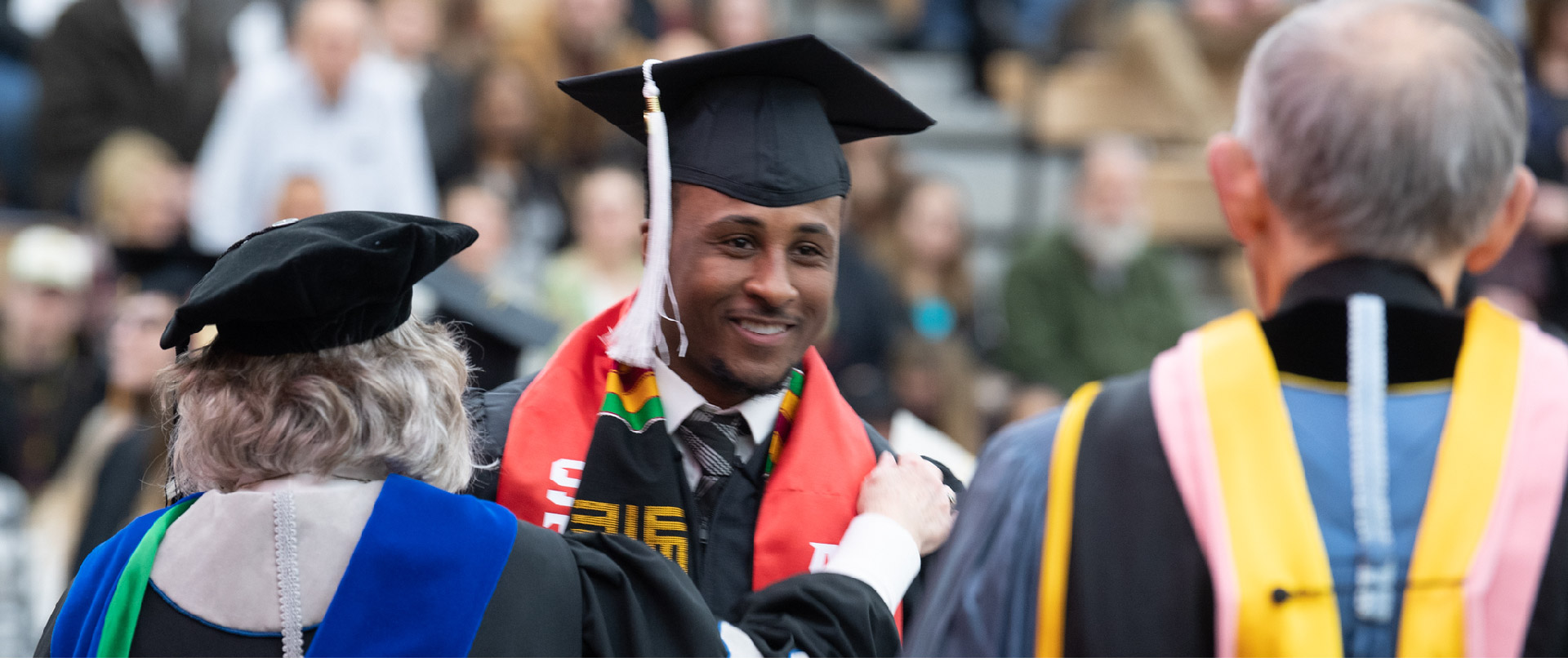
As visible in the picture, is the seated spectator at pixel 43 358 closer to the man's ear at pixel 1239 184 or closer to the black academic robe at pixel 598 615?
the black academic robe at pixel 598 615

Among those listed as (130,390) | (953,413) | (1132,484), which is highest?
(1132,484)

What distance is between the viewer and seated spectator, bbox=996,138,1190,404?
6.88 meters

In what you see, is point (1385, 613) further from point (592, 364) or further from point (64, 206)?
point (64, 206)

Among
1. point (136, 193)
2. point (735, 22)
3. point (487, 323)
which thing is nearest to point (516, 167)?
point (735, 22)

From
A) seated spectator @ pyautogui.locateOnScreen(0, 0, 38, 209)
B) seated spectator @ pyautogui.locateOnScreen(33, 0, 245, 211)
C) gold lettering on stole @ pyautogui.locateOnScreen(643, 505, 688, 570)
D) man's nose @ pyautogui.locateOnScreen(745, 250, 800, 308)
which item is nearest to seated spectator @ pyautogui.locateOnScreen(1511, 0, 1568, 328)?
man's nose @ pyautogui.locateOnScreen(745, 250, 800, 308)

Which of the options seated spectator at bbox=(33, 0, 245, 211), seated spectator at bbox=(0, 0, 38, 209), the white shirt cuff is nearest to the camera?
the white shirt cuff

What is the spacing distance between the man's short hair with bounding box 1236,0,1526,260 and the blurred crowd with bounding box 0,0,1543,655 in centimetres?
376

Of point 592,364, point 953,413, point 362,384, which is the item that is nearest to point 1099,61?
point 953,413

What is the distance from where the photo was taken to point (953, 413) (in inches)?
264

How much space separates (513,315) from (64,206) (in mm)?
4669

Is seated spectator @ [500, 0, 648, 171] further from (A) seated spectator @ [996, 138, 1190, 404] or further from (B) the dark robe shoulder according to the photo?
(B) the dark robe shoulder

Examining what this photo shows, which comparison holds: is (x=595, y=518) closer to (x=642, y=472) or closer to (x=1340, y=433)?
(x=642, y=472)

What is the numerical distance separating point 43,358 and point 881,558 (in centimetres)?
517

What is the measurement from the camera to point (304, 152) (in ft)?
21.7
